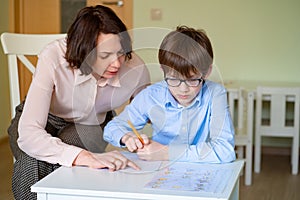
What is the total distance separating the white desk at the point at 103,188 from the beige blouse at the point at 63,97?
0.13 meters

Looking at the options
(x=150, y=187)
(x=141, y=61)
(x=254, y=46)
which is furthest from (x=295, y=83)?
(x=150, y=187)

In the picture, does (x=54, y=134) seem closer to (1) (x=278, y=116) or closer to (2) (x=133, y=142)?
(2) (x=133, y=142)

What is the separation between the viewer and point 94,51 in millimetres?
1590

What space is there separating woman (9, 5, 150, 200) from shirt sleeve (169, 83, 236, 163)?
159 millimetres

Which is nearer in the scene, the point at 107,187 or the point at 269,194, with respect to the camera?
the point at 107,187

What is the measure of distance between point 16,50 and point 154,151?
2.81 ft

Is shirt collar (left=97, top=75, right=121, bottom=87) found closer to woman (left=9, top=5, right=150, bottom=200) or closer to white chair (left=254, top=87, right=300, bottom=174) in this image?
woman (left=9, top=5, right=150, bottom=200)

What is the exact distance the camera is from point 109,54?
61.2 inches

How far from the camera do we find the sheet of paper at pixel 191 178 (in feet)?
4.01

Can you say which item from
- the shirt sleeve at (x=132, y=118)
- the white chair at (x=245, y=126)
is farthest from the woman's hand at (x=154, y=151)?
the white chair at (x=245, y=126)

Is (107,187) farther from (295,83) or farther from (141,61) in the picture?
(295,83)

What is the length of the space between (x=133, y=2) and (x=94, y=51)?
2.57m

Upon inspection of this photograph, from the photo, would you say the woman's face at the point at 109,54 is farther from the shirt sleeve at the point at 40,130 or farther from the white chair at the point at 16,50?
the white chair at the point at 16,50

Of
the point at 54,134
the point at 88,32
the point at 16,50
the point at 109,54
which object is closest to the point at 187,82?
the point at 109,54
